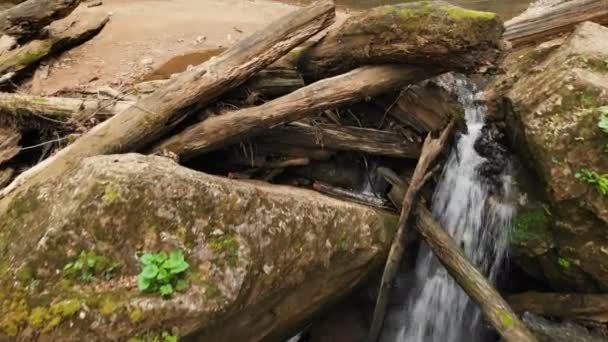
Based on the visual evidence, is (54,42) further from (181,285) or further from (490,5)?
(490,5)

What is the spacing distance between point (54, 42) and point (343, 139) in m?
5.93

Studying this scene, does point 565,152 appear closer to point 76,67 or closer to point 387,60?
point 387,60

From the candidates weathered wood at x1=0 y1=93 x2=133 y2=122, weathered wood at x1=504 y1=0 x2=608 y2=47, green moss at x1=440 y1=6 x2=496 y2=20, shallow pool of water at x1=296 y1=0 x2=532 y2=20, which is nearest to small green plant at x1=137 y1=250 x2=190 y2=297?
weathered wood at x1=0 y1=93 x2=133 y2=122

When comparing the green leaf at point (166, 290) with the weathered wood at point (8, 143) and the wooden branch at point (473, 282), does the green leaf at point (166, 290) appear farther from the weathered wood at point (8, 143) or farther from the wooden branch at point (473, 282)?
the weathered wood at point (8, 143)

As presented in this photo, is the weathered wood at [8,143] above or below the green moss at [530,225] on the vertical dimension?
above

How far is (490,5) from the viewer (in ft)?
45.4

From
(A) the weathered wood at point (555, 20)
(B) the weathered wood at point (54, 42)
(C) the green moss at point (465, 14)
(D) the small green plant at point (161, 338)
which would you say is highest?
(C) the green moss at point (465, 14)

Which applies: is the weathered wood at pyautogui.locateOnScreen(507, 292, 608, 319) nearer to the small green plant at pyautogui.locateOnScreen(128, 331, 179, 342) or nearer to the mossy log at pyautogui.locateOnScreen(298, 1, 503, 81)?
the mossy log at pyautogui.locateOnScreen(298, 1, 503, 81)

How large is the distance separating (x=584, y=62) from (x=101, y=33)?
9086 millimetres

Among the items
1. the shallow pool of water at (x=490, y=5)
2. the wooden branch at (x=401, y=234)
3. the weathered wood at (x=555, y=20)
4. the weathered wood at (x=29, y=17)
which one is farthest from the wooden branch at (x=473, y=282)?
the shallow pool of water at (x=490, y=5)

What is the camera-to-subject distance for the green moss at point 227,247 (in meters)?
3.42

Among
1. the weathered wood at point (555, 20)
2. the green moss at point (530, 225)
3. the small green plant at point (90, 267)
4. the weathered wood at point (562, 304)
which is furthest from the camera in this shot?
the weathered wood at point (555, 20)

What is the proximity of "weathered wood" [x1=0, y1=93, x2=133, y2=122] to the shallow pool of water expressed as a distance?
10.0m

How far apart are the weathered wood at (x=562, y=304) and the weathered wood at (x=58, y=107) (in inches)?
183
